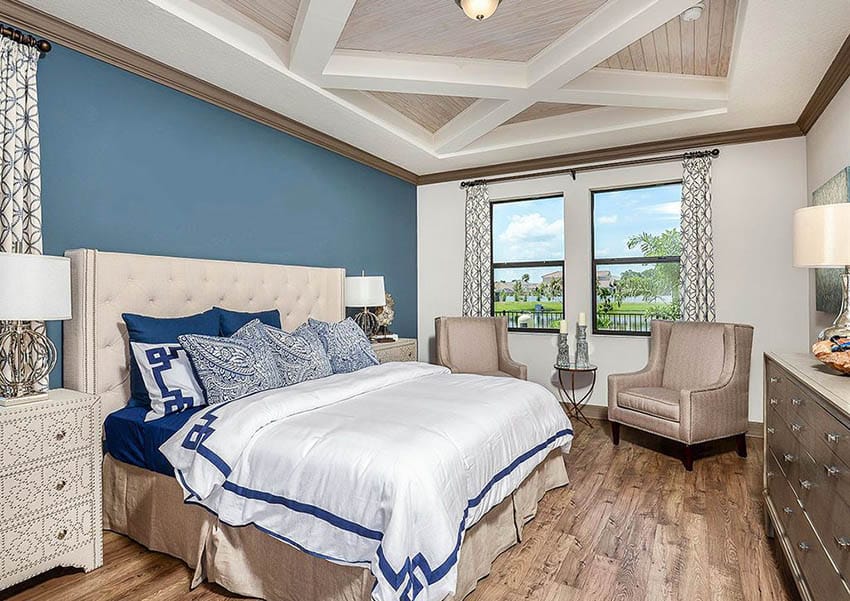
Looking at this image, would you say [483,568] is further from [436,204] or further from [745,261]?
[436,204]

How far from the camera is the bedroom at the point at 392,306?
79.6 inches

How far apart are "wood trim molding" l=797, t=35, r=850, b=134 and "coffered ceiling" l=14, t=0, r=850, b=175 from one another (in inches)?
2.1

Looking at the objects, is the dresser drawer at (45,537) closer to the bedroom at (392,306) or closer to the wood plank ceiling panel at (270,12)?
the bedroom at (392,306)

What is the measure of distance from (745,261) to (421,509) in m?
4.13

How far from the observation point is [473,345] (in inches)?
202

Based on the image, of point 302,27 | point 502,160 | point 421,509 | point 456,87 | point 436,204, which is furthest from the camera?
point 436,204

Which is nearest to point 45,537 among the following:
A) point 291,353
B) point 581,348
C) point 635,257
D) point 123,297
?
point 123,297

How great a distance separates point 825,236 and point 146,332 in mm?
3287

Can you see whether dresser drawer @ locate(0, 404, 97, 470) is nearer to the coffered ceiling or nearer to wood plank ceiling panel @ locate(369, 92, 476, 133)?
the coffered ceiling

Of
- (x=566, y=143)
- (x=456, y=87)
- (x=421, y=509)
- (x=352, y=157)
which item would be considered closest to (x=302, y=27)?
(x=456, y=87)

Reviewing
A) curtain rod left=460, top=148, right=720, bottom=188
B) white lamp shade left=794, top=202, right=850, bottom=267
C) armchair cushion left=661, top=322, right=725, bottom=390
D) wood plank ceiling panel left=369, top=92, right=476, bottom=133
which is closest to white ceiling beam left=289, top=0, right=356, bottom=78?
wood plank ceiling panel left=369, top=92, right=476, bottom=133

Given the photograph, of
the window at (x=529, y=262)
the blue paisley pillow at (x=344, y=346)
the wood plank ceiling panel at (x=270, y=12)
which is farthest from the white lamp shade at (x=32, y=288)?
the window at (x=529, y=262)

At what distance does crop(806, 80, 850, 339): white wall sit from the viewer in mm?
3115

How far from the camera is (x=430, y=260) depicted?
608cm
